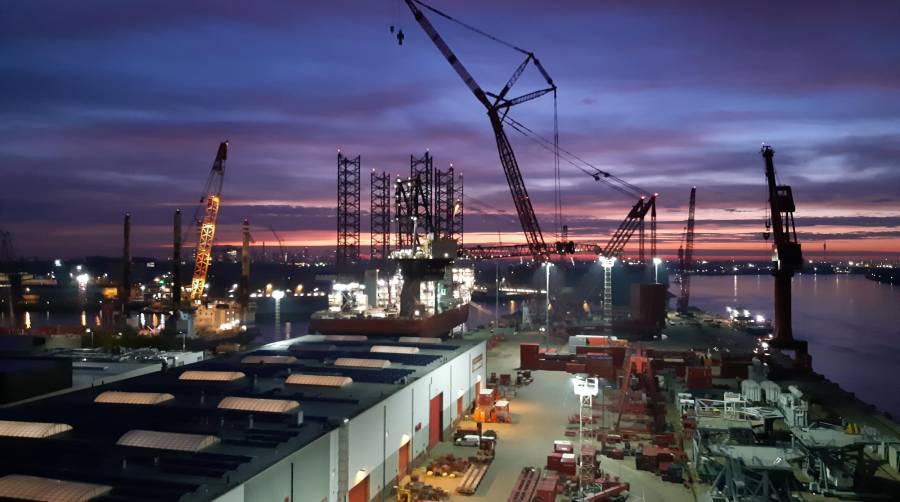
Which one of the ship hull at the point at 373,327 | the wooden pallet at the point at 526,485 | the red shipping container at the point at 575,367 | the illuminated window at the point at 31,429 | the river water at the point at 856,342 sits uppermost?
the illuminated window at the point at 31,429

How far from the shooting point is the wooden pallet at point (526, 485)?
14680 mm

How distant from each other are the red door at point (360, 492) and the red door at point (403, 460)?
2.13 m

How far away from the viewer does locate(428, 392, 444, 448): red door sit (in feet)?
61.9

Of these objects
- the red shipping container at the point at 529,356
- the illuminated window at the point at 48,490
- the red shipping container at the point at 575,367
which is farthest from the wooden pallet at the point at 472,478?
the red shipping container at the point at 529,356

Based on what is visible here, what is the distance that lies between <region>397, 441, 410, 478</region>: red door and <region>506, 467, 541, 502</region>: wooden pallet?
290cm

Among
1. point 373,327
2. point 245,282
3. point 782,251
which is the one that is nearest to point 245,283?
point 245,282

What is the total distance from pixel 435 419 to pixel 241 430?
7.89m

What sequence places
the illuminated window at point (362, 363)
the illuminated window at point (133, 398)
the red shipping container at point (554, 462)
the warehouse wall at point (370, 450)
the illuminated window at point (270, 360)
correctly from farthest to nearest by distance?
the illuminated window at point (270, 360) → the illuminated window at point (362, 363) → the red shipping container at point (554, 462) → the illuminated window at point (133, 398) → the warehouse wall at point (370, 450)

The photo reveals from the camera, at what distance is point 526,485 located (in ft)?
50.8

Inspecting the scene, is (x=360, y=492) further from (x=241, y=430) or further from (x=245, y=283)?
(x=245, y=283)

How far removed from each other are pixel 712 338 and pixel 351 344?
34980mm

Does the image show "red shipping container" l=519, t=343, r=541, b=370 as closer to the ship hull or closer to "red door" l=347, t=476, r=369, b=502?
the ship hull

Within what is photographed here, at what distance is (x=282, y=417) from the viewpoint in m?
13.8

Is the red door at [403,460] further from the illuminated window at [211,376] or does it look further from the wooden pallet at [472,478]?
the illuminated window at [211,376]
